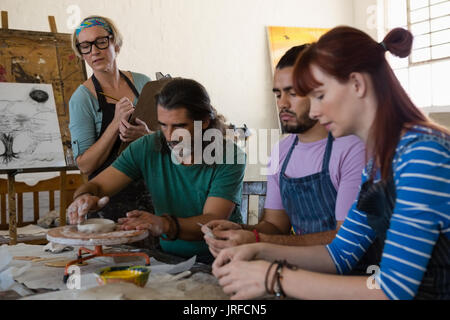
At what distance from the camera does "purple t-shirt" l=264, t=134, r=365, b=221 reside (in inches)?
57.5

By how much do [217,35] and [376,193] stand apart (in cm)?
533

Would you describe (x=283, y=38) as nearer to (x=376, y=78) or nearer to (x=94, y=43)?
(x=94, y=43)

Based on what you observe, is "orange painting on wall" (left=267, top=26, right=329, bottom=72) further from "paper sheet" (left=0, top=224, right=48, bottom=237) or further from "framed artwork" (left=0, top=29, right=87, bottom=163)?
"paper sheet" (left=0, top=224, right=48, bottom=237)

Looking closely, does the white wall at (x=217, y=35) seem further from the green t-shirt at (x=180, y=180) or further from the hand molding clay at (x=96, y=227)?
the hand molding clay at (x=96, y=227)

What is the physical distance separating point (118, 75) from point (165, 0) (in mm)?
3431

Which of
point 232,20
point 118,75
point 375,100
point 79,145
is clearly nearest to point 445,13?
point 232,20

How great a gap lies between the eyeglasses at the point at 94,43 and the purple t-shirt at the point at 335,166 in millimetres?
1171

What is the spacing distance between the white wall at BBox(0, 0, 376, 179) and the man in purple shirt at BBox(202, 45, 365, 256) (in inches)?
153

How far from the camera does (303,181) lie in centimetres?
160

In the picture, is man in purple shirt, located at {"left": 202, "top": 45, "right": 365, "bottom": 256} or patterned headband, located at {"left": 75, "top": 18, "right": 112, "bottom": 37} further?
patterned headband, located at {"left": 75, "top": 18, "right": 112, "bottom": 37}

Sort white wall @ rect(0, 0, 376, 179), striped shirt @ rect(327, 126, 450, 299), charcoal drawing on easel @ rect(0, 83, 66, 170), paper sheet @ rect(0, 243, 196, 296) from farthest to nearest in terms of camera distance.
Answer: white wall @ rect(0, 0, 376, 179)
charcoal drawing on easel @ rect(0, 83, 66, 170)
paper sheet @ rect(0, 243, 196, 296)
striped shirt @ rect(327, 126, 450, 299)

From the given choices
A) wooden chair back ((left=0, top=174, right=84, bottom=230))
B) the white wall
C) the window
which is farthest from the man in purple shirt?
the window

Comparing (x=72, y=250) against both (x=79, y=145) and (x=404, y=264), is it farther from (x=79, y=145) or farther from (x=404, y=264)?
(x=404, y=264)
